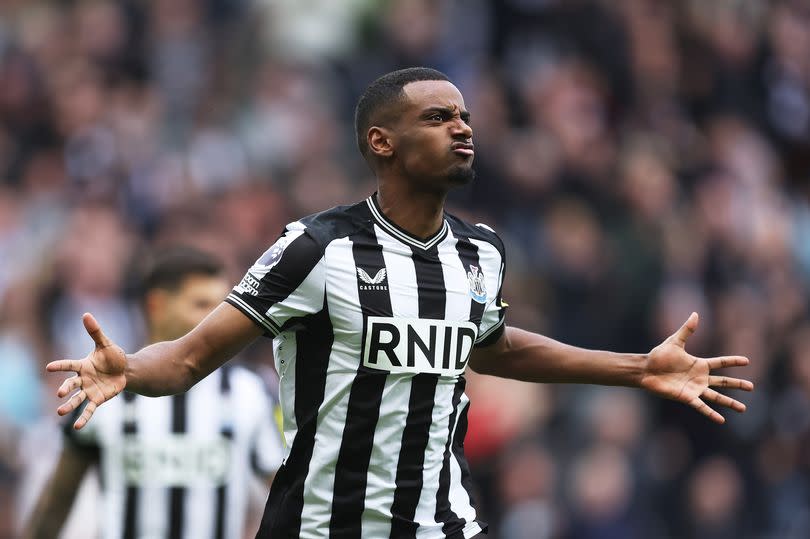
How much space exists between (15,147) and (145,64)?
1488mm

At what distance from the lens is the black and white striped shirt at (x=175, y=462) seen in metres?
6.11

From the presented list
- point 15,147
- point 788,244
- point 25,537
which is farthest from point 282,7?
point 25,537

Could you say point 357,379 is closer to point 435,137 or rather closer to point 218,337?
point 218,337

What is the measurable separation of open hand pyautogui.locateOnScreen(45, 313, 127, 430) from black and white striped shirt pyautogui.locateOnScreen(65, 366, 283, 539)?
5.86 feet

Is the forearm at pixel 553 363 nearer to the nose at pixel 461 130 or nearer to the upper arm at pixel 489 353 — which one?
the upper arm at pixel 489 353

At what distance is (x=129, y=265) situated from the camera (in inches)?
412

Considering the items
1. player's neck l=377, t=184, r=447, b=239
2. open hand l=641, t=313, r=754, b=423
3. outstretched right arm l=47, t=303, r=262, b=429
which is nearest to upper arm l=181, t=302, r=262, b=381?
outstretched right arm l=47, t=303, r=262, b=429

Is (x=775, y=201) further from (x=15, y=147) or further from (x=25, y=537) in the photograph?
(x=25, y=537)

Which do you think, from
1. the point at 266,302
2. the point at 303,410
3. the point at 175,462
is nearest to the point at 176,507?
the point at 175,462

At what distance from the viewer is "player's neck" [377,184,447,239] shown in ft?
16.2

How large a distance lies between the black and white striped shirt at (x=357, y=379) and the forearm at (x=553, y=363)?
0.46m

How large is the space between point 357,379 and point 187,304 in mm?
1904

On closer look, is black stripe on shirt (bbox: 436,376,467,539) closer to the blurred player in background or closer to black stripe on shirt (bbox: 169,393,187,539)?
the blurred player in background

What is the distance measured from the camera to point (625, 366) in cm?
514
